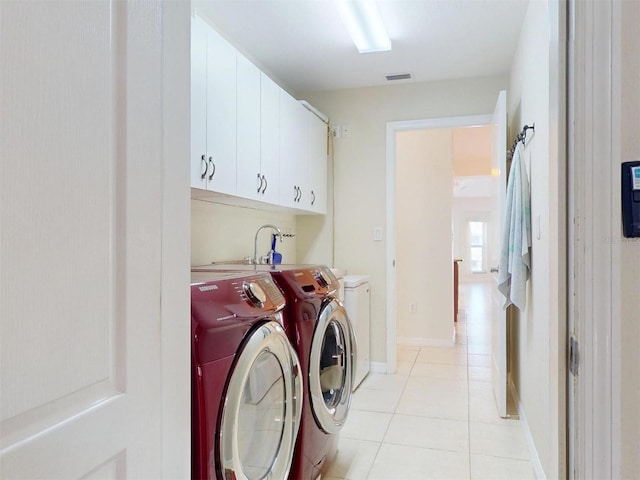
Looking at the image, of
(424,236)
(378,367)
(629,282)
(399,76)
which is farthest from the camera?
(424,236)

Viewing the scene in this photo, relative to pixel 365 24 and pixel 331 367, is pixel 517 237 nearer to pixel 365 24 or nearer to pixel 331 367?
pixel 331 367

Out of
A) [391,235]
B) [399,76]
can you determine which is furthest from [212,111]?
[391,235]

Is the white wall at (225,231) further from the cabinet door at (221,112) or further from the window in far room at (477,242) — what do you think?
the window in far room at (477,242)

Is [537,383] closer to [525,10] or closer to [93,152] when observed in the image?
[525,10]

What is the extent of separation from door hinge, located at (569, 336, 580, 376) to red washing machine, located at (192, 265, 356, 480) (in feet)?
3.85

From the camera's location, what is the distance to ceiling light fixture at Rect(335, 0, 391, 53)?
2.40 m

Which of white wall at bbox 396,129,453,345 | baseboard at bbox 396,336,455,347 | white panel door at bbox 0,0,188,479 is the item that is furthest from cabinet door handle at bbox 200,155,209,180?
baseboard at bbox 396,336,455,347

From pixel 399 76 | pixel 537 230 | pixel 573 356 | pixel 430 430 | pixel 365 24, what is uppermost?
pixel 399 76

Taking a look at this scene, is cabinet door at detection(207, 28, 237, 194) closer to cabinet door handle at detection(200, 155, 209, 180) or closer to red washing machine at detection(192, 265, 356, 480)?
cabinet door handle at detection(200, 155, 209, 180)

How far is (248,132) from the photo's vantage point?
2580 millimetres

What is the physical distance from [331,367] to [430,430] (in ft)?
3.00

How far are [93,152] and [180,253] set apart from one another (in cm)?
29

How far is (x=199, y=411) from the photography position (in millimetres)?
1244

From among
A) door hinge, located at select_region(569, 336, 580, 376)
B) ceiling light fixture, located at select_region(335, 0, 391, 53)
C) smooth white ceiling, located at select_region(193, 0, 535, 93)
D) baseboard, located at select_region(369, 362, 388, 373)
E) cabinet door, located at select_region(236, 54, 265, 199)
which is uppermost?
smooth white ceiling, located at select_region(193, 0, 535, 93)
